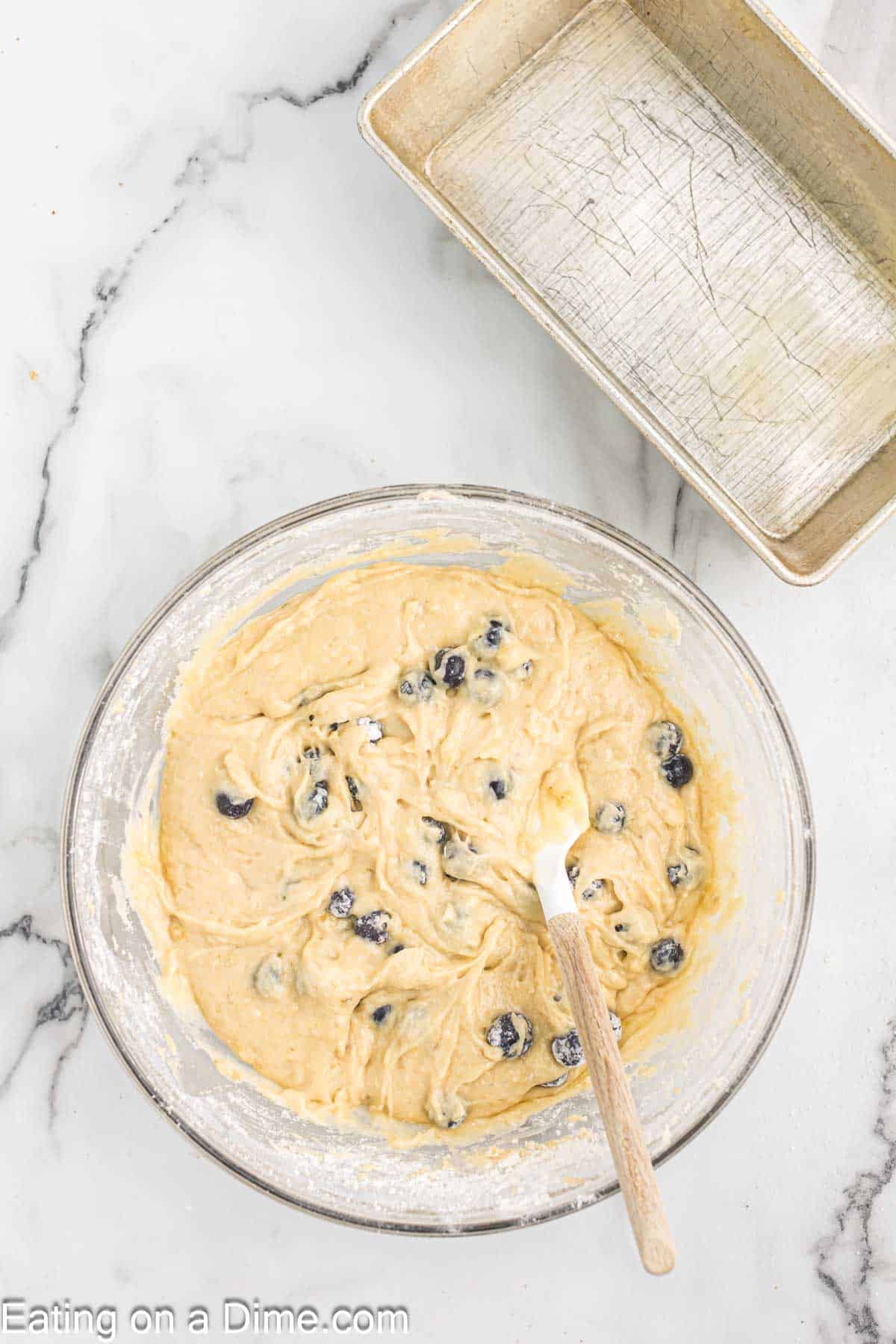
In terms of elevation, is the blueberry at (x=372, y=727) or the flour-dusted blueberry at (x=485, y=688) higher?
the blueberry at (x=372, y=727)

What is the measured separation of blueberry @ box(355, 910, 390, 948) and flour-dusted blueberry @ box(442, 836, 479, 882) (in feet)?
0.43

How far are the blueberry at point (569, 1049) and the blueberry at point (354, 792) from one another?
0.53 meters

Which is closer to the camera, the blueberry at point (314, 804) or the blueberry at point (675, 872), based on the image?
the blueberry at point (314, 804)

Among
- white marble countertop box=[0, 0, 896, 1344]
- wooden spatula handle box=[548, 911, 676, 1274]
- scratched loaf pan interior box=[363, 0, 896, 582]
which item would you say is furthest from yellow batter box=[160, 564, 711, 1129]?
scratched loaf pan interior box=[363, 0, 896, 582]

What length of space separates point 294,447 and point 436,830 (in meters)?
0.79

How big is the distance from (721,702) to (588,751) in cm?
25

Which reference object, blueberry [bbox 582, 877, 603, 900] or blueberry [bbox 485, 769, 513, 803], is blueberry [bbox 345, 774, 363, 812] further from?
blueberry [bbox 582, 877, 603, 900]

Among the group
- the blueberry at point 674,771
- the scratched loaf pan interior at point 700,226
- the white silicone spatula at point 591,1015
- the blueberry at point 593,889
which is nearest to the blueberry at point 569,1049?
the white silicone spatula at point 591,1015

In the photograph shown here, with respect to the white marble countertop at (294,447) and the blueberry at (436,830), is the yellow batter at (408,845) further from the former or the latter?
the white marble countertop at (294,447)

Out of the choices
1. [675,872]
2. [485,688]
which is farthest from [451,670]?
[675,872]

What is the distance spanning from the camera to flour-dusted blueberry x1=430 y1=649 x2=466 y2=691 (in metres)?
2.00

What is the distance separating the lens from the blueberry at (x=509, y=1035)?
198cm

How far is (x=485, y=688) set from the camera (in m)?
2.00

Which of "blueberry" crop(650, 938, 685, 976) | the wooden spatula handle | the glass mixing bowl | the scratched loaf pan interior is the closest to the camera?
the wooden spatula handle
